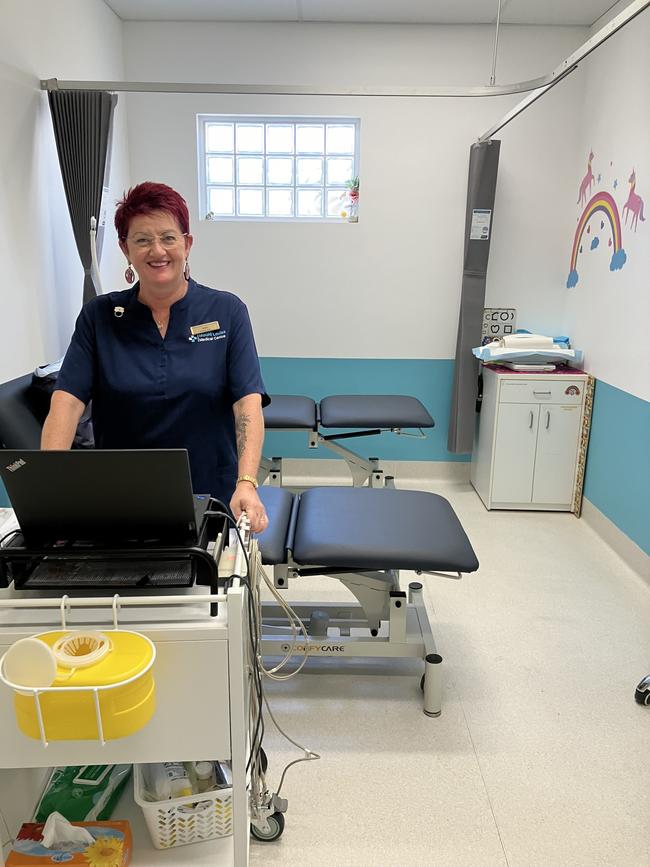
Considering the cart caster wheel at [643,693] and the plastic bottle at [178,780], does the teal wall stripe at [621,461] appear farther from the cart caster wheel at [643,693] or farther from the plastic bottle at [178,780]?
the plastic bottle at [178,780]

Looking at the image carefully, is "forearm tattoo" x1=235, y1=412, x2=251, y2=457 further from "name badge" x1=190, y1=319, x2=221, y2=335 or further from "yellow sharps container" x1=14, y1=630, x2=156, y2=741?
"yellow sharps container" x1=14, y1=630, x2=156, y2=741

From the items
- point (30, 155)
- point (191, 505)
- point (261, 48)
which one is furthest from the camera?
point (261, 48)

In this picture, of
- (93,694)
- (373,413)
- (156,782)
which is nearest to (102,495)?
(93,694)

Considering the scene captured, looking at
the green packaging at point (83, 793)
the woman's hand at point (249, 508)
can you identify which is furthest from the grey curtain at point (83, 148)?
the green packaging at point (83, 793)

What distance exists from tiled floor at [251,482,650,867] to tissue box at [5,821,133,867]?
463mm

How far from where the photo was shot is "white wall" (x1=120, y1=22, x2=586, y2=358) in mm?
4090

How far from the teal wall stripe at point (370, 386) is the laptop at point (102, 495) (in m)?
3.31

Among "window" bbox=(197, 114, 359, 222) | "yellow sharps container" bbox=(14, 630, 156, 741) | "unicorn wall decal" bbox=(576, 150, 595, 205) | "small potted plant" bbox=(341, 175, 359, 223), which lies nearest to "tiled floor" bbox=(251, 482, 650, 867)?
"yellow sharps container" bbox=(14, 630, 156, 741)

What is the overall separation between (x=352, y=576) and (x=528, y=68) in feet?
11.5

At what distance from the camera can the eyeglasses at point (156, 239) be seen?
1.62 meters

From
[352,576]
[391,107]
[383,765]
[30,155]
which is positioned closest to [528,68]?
[391,107]

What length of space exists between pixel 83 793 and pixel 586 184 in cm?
402

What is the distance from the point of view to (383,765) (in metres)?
2.03

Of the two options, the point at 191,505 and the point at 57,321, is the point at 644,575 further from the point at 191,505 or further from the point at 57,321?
the point at 57,321
